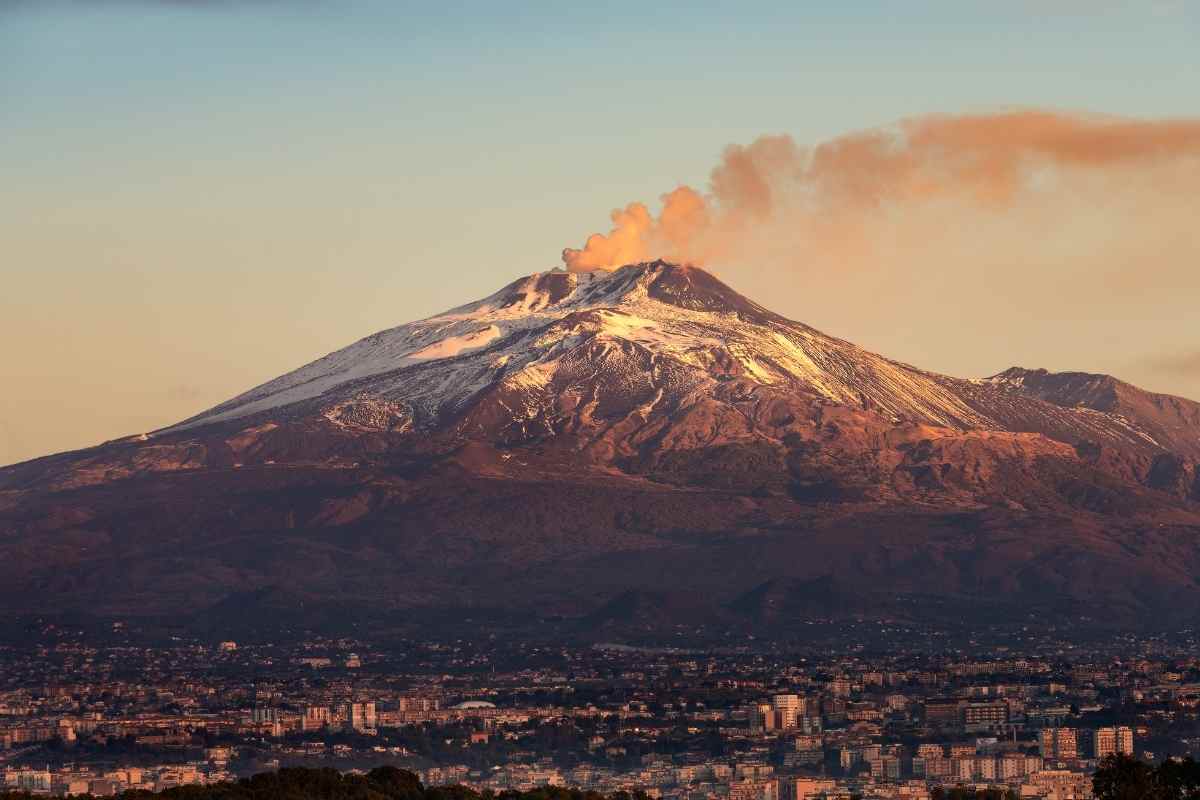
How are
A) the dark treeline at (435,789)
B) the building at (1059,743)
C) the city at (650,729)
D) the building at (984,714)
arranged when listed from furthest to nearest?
the building at (984,714), the building at (1059,743), the city at (650,729), the dark treeline at (435,789)

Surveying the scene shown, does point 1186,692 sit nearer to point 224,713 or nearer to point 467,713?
point 467,713

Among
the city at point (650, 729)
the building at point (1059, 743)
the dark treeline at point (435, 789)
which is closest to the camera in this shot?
the dark treeline at point (435, 789)

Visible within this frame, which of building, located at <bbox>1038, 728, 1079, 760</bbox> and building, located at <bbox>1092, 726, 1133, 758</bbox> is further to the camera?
building, located at <bbox>1092, 726, 1133, 758</bbox>

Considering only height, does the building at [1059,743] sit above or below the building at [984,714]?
below

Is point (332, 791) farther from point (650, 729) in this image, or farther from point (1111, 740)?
point (650, 729)

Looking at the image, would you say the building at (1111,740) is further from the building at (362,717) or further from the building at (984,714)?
the building at (362,717)

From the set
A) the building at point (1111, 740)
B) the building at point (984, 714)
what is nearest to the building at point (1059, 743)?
the building at point (1111, 740)

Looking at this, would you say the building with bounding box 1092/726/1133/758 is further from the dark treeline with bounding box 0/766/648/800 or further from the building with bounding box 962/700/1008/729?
the dark treeline with bounding box 0/766/648/800

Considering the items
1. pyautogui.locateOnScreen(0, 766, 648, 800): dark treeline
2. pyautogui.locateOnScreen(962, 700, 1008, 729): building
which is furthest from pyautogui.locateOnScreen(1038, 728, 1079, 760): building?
pyautogui.locateOnScreen(0, 766, 648, 800): dark treeline

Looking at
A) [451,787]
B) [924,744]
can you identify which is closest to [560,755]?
[924,744]
